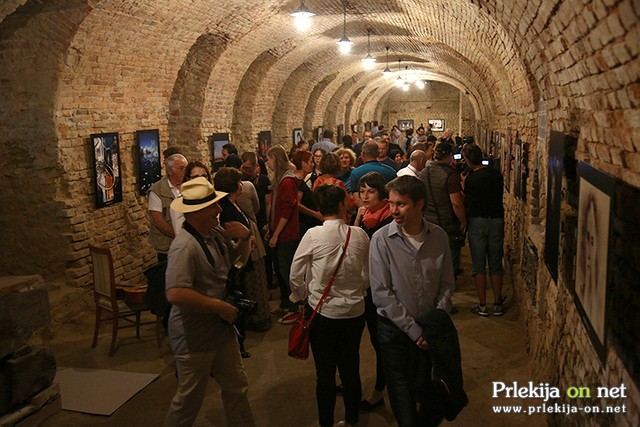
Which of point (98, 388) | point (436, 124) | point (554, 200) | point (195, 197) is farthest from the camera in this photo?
point (436, 124)

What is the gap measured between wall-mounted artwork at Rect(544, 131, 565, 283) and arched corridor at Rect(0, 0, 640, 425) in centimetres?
2

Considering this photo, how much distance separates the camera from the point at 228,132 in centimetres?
1203

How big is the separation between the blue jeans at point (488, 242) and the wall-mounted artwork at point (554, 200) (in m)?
2.16

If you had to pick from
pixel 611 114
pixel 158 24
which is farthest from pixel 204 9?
pixel 611 114

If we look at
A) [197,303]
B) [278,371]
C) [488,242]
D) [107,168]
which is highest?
[107,168]

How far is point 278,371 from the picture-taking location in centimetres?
523

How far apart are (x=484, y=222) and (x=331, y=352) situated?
3297mm

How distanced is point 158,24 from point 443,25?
4.36 metres

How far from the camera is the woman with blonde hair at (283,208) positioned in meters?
5.97

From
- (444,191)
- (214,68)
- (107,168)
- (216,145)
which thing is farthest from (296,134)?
(444,191)

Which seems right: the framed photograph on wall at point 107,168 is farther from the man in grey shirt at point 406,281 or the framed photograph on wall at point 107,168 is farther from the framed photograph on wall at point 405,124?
the framed photograph on wall at point 405,124

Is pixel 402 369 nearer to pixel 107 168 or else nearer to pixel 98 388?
pixel 98 388

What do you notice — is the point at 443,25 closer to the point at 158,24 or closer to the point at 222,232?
the point at 158,24

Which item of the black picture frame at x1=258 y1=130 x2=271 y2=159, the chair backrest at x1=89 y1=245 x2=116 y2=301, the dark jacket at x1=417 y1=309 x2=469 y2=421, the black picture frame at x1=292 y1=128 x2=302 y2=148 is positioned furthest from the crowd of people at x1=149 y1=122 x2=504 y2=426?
the black picture frame at x1=292 y1=128 x2=302 y2=148
